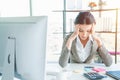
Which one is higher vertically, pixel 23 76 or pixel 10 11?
pixel 10 11

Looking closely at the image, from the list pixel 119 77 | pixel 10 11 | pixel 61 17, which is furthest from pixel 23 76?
pixel 10 11

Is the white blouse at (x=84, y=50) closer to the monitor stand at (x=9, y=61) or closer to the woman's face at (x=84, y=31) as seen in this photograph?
the woman's face at (x=84, y=31)

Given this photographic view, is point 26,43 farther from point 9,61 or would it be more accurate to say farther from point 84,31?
point 84,31

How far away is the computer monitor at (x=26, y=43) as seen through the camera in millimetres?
974

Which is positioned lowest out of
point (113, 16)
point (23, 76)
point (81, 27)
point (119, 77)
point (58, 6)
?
point (119, 77)

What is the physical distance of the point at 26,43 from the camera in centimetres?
104

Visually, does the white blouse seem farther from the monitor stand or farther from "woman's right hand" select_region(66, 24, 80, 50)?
the monitor stand

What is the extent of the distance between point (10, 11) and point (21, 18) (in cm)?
333

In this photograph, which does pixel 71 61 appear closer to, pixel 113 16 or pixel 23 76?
pixel 23 76

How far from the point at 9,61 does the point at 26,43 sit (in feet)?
0.58

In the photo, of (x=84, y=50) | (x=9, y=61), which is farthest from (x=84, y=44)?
(x=9, y=61)

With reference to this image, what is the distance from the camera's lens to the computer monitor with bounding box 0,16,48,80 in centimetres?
97

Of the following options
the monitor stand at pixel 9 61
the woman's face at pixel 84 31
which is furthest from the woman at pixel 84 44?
the monitor stand at pixel 9 61

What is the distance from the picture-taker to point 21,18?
107cm
